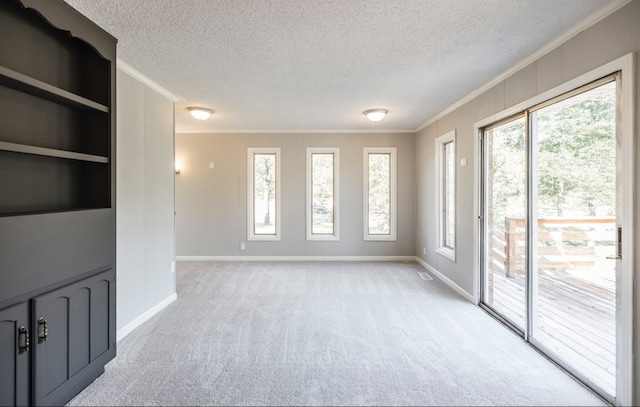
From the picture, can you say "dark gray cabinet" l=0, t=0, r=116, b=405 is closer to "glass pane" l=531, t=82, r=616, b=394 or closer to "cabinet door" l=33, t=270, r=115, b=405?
"cabinet door" l=33, t=270, r=115, b=405

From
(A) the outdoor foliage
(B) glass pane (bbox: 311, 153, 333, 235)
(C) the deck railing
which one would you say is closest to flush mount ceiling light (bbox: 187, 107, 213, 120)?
(B) glass pane (bbox: 311, 153, 333, 235)

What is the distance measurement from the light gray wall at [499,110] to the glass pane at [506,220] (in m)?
0.23

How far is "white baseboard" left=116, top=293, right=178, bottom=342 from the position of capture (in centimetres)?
285

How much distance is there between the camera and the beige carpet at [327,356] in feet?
6.67

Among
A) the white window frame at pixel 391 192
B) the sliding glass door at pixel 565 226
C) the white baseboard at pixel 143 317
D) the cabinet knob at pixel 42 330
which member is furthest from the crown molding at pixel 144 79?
the sliding glass door at pixel 565 226

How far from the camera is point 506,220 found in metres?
3.31

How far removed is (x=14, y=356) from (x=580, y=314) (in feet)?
13.4

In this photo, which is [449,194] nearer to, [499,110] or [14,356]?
[499,110]

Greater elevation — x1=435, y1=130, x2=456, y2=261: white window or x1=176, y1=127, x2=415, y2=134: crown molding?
x1=176, y1=127, x2=415, y2=134: crown molding

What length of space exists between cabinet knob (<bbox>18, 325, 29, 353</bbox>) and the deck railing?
12.2ft

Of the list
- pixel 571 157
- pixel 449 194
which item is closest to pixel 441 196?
pixel 449 194

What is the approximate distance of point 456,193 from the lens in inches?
169

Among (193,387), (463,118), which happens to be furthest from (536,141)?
(193,387)

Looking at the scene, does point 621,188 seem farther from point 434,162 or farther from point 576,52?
point 434,162
